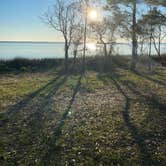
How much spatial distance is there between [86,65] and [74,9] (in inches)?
200

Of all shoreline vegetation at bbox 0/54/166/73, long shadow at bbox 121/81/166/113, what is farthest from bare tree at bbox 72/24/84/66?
long shadow at bbox 121/81/166/113

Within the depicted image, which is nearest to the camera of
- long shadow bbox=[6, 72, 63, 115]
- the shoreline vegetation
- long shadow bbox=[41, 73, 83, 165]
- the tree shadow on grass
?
long shadow bbox=[41, 73, 83, 165]

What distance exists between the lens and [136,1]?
752 inches

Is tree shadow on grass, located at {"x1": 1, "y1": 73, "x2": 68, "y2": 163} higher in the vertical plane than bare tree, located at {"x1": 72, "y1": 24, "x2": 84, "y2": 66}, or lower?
lower

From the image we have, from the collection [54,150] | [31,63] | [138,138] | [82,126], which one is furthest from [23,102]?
[31,63]

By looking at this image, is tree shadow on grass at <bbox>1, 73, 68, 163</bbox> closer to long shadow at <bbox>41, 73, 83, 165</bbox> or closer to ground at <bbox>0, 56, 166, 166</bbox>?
ground at <bbox>0, 56, 166, 166</bbox>

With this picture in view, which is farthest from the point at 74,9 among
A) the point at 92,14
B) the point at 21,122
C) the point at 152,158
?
the point at 152,158

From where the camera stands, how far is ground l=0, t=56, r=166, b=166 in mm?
5715

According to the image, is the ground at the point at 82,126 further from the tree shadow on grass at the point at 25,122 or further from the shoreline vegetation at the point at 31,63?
the shoreline vegetation at the point at 31,63

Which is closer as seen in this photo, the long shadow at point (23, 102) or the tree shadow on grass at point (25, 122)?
the tree shadow on grass at point (25, 122)

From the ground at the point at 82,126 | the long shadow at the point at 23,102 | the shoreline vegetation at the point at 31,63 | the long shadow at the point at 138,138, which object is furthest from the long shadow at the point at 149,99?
the shoreline vegetation at the point at 31,63

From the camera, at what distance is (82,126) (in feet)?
25.2

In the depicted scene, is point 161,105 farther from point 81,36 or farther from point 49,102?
point 81,36

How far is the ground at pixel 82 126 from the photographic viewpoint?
5.71m
